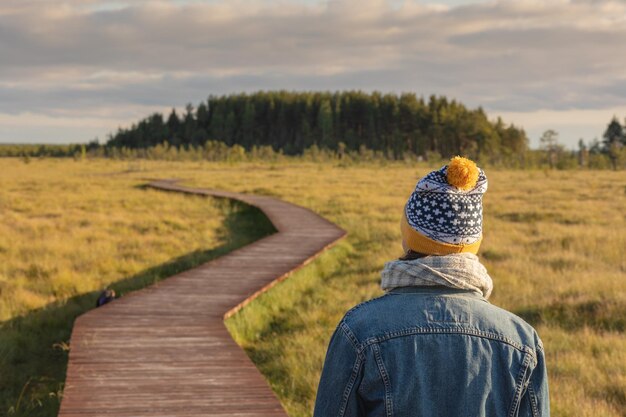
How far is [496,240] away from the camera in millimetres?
13695

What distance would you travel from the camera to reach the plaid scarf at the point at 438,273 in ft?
5.85

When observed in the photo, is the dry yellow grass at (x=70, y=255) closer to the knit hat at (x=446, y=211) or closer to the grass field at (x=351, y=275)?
the grass field at (x=351, y=275)

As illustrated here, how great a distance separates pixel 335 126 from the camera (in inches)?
4045

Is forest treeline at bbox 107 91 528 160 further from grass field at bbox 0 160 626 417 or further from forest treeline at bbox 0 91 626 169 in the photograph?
grass field at bbox 0 160 626 417

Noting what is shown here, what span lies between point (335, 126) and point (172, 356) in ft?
323

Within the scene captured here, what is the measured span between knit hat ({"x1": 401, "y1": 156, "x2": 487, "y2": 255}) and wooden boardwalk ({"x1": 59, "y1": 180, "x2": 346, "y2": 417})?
2973 millimetres

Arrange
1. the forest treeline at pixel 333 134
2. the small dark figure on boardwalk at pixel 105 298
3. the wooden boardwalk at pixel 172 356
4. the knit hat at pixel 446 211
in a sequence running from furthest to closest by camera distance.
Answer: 1. the forest treeline at pixel 333 134
2. the small dark figure on boardwalk at pixel 105 298
3. the wooden boardwalk at pixel 172 356
4. the knit hat at pixel 446 211

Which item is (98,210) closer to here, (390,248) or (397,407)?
(390,248)

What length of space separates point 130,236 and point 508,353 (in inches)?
545

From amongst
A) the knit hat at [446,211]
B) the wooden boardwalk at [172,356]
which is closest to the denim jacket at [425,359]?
the knit hat at [446,211]

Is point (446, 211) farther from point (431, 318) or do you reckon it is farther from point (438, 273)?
point (431, 318)

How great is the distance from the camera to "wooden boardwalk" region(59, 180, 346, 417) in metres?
4.57

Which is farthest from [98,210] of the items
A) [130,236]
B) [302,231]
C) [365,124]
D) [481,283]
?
[365,124]

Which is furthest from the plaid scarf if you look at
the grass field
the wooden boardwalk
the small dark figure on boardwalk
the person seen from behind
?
the small dark figure on boardwalk
